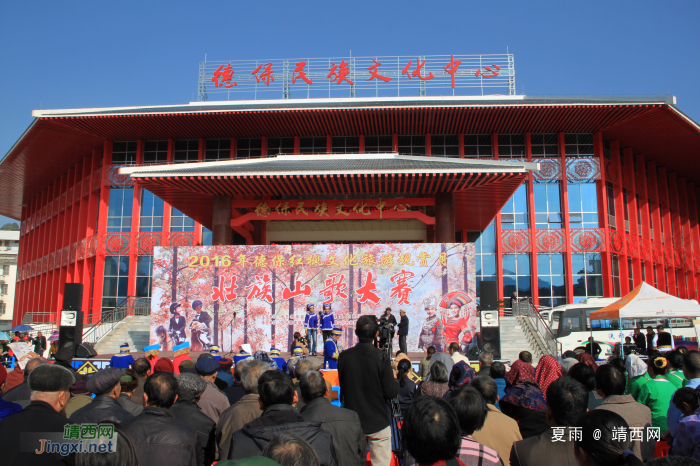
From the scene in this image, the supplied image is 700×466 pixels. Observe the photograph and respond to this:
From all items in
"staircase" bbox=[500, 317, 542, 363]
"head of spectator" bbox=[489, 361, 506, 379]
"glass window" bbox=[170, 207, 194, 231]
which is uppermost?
"glass window" bbox=[170, 207, 194, 231]

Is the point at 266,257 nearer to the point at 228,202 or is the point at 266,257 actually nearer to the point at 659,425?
the point at 228,202

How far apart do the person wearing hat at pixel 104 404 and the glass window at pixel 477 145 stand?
24.5 meters

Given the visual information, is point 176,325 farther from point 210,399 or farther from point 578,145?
point 578,145

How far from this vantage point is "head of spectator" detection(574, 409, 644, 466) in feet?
7.37

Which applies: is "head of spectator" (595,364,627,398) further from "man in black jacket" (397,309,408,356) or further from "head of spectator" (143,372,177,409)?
"man in black jacket" (397,309,408,356)

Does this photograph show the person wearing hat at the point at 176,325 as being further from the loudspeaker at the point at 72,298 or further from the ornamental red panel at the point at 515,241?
the ornamental red panel at the point at 515,241

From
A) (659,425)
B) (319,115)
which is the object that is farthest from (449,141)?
(659,425)

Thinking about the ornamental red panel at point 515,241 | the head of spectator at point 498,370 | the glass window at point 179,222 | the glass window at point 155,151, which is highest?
the glass window at point 155,151

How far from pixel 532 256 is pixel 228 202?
1506cm

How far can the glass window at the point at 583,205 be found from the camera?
26.1m

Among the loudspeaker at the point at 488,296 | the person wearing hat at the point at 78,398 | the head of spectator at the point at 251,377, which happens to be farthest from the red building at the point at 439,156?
the head of spectator at the point at 251,377

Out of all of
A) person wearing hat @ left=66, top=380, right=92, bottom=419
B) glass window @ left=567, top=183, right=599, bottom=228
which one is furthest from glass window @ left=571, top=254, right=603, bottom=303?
person wearing hat @ left=66, top=380, right=92, bottom=419

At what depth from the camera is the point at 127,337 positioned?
2009cm

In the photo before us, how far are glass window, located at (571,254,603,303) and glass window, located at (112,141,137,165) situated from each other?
22.8 m
